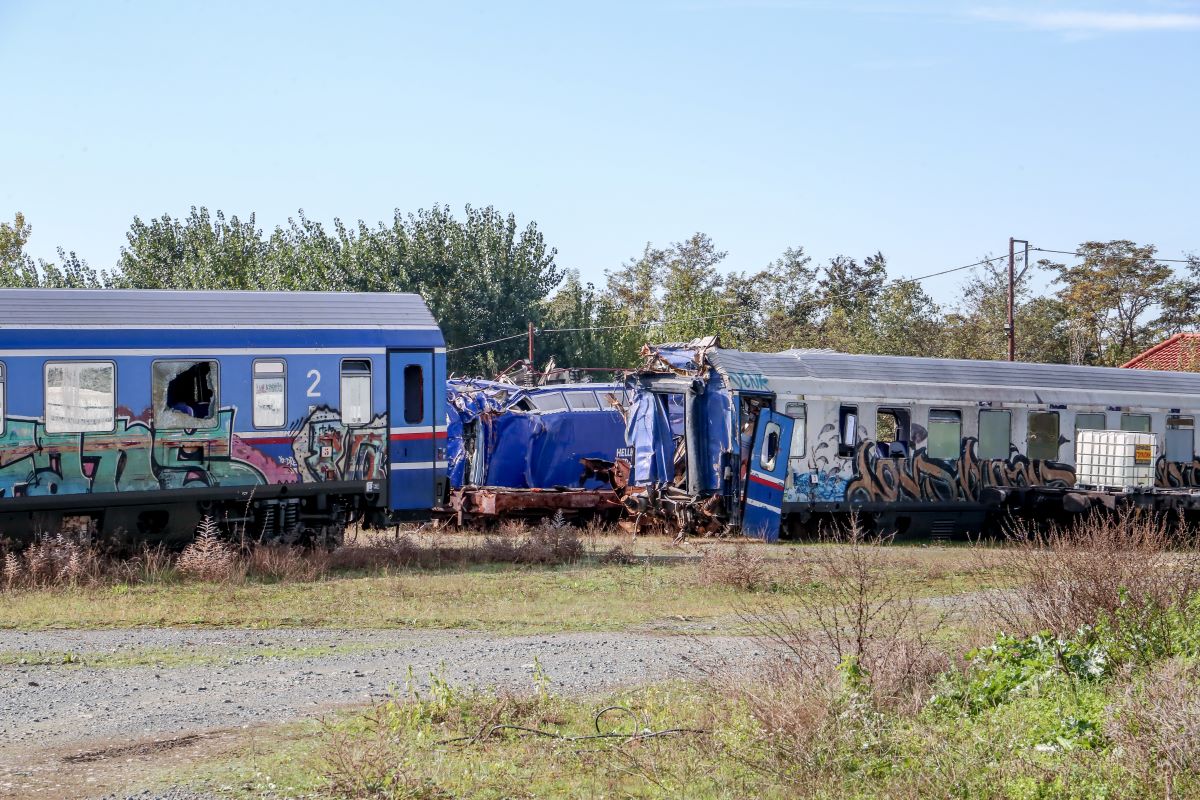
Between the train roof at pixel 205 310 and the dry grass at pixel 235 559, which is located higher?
the train roof at pixel 205 310

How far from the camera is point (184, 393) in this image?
17.1 meters

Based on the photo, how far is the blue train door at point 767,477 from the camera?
2133 cm

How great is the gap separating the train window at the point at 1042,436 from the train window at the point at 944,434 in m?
1.63

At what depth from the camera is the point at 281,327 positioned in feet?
57.9

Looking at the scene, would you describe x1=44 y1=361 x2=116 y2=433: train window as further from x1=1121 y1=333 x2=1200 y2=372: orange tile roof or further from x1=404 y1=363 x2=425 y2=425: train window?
x1=1121 y1=333 x2=1200 y2=372: orange tile roof

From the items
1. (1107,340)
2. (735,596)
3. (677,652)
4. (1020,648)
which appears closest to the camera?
(1020,648)

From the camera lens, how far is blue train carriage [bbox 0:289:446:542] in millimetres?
16281

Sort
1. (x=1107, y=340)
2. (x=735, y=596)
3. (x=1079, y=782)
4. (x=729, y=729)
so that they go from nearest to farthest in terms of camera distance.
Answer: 1. (x=1079, y=782)
2. (x=729, y=729)
3. (x=735, y=596)
4. (x=1107, y=340)

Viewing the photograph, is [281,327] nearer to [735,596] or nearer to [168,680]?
[735,596]

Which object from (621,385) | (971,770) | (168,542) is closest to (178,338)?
(168,542)

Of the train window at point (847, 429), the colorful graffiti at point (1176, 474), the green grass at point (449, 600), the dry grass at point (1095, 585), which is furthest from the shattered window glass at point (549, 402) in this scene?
the dry grass at point (1095, 585)

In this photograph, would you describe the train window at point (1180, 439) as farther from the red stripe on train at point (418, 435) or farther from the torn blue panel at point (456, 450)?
the red stripe on train at point (418, 435)

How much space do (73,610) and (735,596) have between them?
7.07 m

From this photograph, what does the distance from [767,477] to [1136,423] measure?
873 centimetres
